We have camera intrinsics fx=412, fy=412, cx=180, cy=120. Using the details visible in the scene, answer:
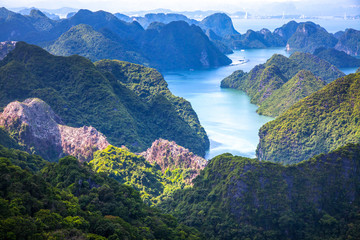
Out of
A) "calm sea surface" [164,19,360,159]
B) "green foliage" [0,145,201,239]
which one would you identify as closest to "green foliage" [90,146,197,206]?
"green foliage" [0,145,201,239]

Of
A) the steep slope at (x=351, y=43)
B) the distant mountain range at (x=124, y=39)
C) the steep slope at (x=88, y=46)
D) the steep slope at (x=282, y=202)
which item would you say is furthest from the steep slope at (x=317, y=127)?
the steep slope at (x=351, y=43)

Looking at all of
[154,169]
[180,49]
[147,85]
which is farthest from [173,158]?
[180,49]

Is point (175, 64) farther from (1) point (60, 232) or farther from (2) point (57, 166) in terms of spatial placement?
(1) point (60, 232)

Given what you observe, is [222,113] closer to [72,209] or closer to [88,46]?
[72,209]

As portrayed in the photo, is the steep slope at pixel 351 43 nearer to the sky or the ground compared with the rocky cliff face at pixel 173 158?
nearer to the sky

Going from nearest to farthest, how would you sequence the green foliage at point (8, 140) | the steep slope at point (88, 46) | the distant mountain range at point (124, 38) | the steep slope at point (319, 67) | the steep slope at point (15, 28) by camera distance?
the green foliage at point (8, 140)
the steep slope at point (319, 67)
the steep slope at point (88, 46)
the distant mountain range at point (124, 38)
the steep slope at point (15, 28)

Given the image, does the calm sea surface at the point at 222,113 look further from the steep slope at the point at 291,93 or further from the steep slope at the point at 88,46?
the steep slope at the point at 88,46
